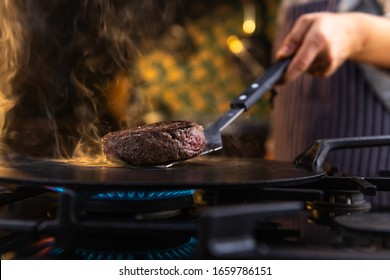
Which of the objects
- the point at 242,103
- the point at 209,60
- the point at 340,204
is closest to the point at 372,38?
the point at 242,103

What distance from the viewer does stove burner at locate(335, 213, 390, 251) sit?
60 cm

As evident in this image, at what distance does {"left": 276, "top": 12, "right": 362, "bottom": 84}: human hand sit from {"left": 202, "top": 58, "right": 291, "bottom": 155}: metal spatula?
0.04m

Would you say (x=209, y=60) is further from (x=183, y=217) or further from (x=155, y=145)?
(x=183, y=217)

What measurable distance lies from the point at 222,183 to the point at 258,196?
0.39 ft

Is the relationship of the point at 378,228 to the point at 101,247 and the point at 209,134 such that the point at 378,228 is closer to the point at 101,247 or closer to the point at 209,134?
the point at 101,247

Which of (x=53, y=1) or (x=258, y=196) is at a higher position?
(x=53, y=1)

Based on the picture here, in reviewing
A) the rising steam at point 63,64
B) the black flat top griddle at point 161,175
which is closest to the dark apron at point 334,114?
the black flat top griddle at point 161,175

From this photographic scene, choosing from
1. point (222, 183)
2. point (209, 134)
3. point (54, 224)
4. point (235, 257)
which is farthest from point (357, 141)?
point (54, 224)

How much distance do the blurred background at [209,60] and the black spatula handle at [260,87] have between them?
7.48 ft

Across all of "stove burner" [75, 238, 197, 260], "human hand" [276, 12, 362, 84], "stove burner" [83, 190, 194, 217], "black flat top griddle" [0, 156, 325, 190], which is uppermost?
"human hand" [276, 12, 362, 84]

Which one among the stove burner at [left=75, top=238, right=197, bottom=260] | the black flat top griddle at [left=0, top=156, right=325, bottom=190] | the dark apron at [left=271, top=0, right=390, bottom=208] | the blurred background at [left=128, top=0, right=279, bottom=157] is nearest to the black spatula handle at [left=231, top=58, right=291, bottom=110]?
the black flat top griddle at [left=0, top=156, right=325, bottom=190]

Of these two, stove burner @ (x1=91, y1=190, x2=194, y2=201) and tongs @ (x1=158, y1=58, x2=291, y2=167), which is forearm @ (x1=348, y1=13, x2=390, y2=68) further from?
stove burner @ (x1=91, y1=190, x2=194, y2=201)

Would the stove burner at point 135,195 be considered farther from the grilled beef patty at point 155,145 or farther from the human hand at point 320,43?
the human hand at point 320,43
